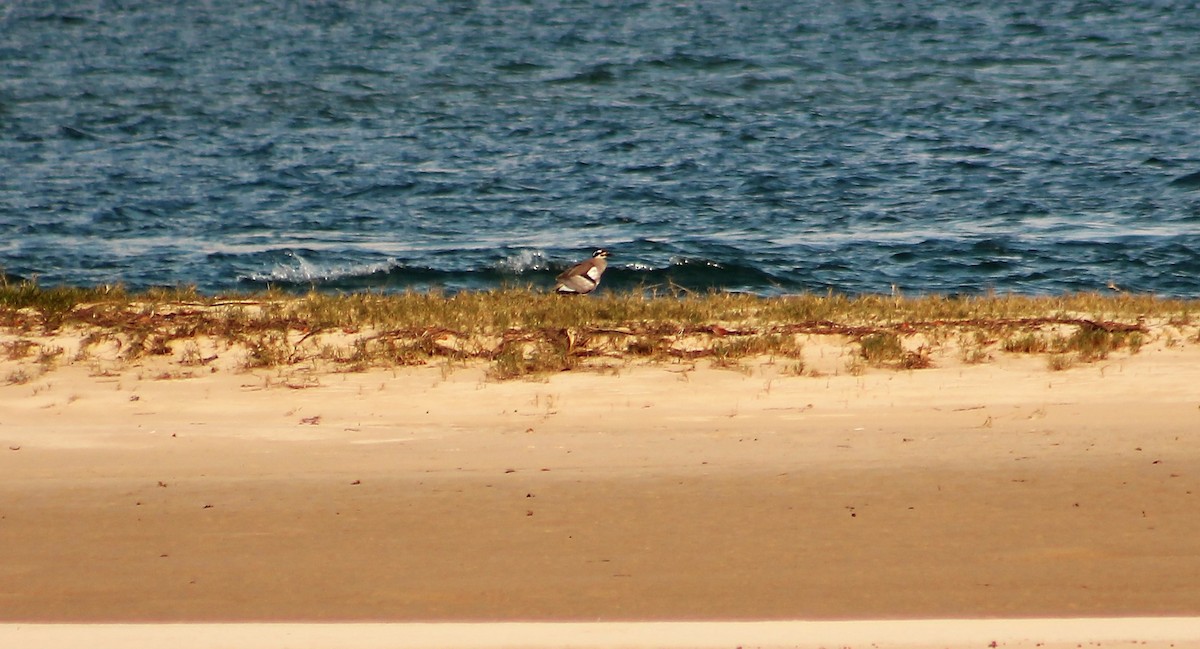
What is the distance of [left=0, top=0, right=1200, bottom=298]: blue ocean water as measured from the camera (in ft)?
59.7

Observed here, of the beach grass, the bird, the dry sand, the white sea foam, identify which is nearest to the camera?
the dry sand

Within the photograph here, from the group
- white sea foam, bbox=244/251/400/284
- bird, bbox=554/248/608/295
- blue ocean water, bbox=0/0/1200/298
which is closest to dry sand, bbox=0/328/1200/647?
bird, bbox=554/248/608/295

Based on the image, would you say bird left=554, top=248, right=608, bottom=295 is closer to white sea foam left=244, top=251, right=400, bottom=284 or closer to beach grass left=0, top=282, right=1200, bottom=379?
beach grass left=0, top=282, right=1200, bottom=379

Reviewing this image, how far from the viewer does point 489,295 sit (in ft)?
40.1

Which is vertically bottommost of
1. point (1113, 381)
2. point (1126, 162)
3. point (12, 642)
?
point (12, 642)

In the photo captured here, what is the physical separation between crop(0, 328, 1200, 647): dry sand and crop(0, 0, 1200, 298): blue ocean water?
7.67 meters

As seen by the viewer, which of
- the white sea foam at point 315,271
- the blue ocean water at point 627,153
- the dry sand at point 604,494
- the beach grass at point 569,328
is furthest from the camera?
the blue ocean water at point 627,153

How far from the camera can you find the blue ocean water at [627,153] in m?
18.2

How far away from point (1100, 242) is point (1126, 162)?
5.74 m

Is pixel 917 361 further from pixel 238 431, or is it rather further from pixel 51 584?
pixel 51 584

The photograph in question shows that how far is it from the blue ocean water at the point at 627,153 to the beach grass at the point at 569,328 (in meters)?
5.26

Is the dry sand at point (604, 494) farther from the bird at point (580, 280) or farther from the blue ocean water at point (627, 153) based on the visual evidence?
the blue ocean water at point (627, 153)

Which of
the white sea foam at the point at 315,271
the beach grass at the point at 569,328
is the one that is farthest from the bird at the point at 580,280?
the white sea foam at the point at 315,271

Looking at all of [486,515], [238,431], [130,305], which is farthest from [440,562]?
[130,305]
